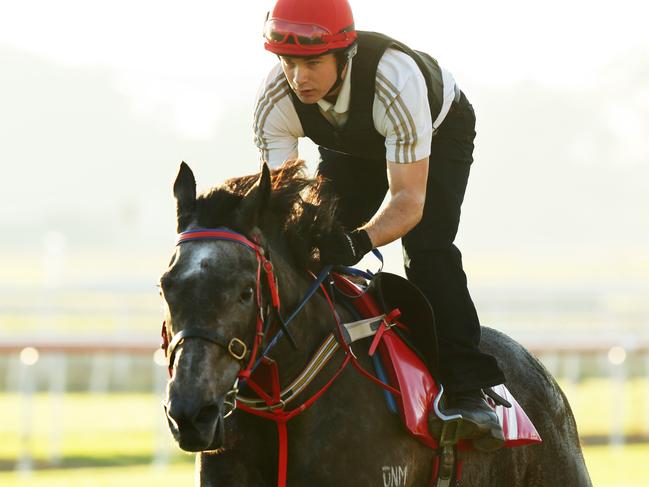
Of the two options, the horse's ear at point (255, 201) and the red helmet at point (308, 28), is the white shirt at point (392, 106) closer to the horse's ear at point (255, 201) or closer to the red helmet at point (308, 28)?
the red helmet at point (308, 28)

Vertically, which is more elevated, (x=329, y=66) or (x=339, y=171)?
(x=329, y=66)

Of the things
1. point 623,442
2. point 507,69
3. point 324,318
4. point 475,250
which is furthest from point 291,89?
point 507,69

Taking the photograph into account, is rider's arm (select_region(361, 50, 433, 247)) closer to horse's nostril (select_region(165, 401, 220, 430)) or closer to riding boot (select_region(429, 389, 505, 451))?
riding boot (select_region(429, 389, 505, 451))

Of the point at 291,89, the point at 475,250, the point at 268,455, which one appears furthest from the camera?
the point at 475,250

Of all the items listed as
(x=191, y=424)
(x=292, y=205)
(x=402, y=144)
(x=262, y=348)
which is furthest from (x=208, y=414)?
(x=402, y=144)

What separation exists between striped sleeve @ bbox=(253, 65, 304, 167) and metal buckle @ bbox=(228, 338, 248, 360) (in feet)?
3.29

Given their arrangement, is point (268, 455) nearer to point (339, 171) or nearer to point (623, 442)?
point (339, 171)

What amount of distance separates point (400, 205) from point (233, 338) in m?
0.85

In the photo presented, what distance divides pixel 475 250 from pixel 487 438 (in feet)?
245

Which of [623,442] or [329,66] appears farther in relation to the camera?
[623,442]

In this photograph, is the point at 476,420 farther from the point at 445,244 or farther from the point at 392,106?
the point at 392,106

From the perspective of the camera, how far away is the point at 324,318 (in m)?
4.02

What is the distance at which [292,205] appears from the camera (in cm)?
392

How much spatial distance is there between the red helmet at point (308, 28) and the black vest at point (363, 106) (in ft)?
0.31
